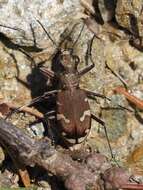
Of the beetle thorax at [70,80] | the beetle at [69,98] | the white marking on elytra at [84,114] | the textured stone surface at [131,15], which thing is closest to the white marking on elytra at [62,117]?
the beetle at [69,98]

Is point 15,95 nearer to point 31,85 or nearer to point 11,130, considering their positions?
point 31,85

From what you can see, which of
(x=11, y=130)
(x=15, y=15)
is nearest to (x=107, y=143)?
(x=11, y=130)

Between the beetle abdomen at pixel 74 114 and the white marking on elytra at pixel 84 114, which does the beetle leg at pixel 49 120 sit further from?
the white marking on elytra at pixel 84 114

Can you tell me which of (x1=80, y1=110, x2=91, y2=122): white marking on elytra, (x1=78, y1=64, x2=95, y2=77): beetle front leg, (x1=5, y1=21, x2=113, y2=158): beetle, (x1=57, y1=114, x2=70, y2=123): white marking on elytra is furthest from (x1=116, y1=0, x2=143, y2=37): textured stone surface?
(x1=57, y1=114, x2=70, y2=123): white marking on elytra

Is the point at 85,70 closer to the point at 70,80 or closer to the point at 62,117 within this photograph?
the point at 70,80

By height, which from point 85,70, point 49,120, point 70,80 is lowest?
point 49,120

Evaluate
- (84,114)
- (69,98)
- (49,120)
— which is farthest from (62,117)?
(69,98)

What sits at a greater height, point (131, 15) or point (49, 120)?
point (131, 15)

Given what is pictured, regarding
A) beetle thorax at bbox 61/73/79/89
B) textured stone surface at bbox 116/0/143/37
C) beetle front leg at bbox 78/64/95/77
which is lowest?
beetle thorax at bbox 61/73/79/89

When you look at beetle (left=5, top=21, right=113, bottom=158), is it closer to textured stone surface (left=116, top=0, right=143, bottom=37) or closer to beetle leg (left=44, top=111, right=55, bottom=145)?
beetle leg (left=44, top=111, right=55, bottom=145)

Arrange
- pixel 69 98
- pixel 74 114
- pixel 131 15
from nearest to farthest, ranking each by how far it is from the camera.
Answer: pixel 131 15, pixel 74 114, pixel 69 98

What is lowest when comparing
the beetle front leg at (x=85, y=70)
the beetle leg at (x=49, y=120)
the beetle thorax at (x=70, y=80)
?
the beetle leg at (x=49, y=120)
